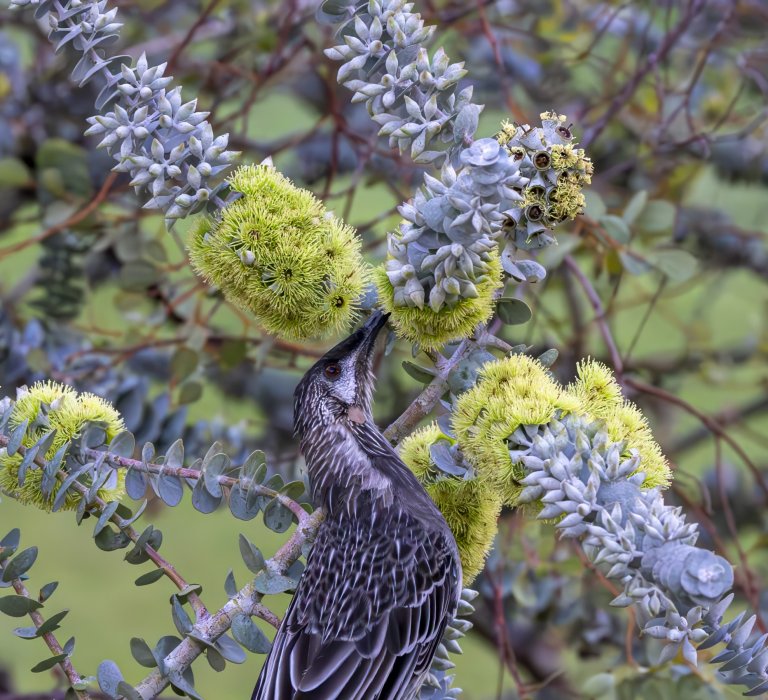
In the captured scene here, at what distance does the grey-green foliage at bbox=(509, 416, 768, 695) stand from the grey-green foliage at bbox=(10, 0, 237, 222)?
48 cm

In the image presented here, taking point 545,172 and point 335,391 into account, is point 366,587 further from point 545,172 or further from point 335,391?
point 545,172

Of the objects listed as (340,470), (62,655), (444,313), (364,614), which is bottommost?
(364,614)

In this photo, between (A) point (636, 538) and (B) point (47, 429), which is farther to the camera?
(B) point (47, 429)

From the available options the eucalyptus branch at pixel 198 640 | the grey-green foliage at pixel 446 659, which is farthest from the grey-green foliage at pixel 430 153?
the grey-green foliage at pixel 446 659

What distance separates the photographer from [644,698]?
1.91 metres

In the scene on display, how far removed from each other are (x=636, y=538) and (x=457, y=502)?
52 cm

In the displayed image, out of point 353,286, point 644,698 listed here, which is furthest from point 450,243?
point 644,698

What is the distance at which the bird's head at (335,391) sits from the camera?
177cm

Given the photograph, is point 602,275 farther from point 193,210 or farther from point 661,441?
point 193,210

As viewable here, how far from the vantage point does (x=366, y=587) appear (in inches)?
65.4

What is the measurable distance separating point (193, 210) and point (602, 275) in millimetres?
1402

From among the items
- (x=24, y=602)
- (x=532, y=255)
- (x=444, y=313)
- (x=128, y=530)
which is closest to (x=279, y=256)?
(x=444, y=313)

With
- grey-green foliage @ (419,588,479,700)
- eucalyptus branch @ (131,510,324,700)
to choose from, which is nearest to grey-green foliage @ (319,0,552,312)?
eucalyptus branch @ (131,510,324,700)

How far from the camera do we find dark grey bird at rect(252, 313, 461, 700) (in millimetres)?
1554
